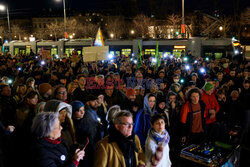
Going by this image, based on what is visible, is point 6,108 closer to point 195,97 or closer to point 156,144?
point 156,144

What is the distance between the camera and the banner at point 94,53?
10095 millimetres

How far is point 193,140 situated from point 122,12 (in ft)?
203

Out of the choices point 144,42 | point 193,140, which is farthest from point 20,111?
point 144,42

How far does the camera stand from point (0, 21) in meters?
85.8

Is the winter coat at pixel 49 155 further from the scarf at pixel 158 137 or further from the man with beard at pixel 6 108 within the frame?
the man with beard at pixel 6 108

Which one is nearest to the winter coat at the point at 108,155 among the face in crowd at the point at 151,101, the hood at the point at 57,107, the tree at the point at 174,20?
the hood at the point at 57,107

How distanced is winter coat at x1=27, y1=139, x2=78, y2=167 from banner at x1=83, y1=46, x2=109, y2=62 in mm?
7670

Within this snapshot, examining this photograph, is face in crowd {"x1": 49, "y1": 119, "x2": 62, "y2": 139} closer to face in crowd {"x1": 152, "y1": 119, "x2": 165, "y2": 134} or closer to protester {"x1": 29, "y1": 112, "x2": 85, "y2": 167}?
protester {"x1": 29, "y1": 112, "x2": 85, "y2": 167}

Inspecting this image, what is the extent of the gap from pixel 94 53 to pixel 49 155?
808cm

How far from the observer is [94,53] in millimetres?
10250

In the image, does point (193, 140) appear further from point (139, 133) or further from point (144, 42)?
point (144, 42)

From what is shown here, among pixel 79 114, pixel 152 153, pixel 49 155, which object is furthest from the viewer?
pixel 79 114

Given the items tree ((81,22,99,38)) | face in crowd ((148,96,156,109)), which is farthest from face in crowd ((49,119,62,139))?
tree ((81,22,99,38))

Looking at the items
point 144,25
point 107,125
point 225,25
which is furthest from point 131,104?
point 144,25
